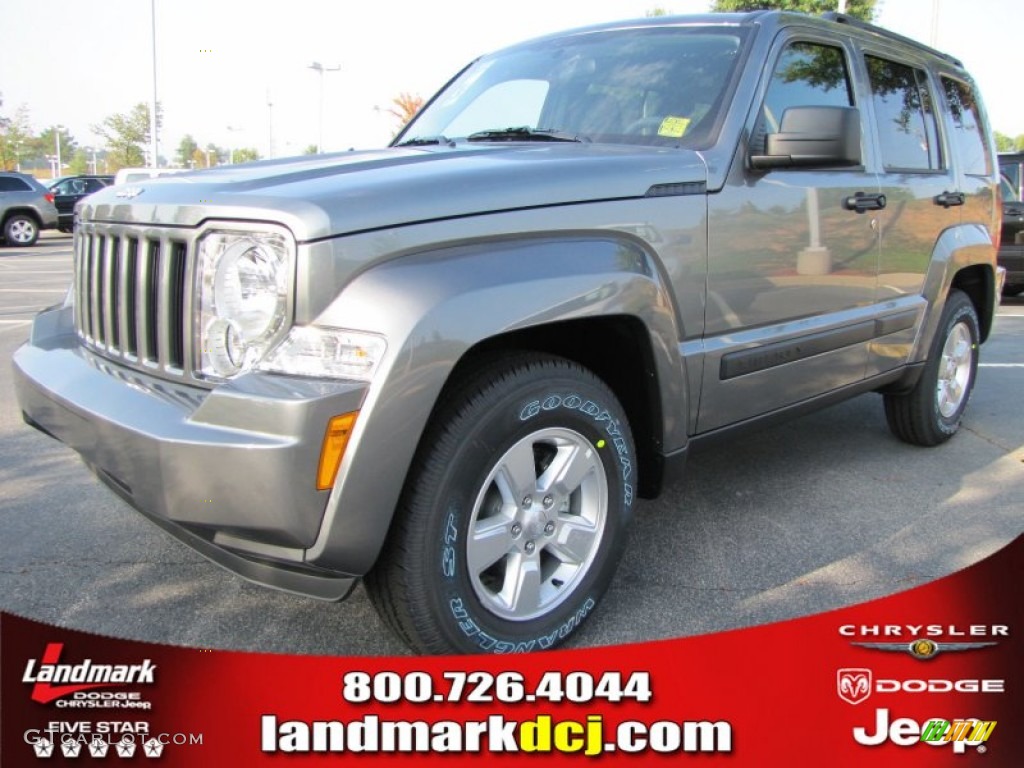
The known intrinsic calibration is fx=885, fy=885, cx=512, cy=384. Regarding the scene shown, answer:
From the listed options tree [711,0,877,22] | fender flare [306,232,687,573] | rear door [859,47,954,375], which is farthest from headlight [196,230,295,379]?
tree [711,0,877,22]

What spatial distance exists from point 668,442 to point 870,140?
1.90 meters

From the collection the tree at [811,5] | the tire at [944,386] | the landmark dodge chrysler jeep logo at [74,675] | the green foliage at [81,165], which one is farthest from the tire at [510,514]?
the green foliage at [81,165]

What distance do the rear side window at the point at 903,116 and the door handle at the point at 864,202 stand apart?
0.30 meters

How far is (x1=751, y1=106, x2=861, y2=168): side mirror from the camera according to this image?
2.96 metres

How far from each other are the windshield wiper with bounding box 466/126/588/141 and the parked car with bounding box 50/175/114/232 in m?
22.2

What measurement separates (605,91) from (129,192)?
178cm

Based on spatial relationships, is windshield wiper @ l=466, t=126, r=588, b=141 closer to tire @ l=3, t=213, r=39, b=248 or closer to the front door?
the front door

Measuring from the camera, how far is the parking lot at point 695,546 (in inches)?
111

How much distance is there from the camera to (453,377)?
7.68 feet

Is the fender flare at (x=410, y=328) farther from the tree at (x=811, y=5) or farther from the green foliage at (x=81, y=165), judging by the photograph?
the green foliage at (x=81, y=165)

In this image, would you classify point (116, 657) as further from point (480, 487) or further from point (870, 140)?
point (870, 140)

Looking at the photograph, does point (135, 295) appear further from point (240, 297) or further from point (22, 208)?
point (22, 208)

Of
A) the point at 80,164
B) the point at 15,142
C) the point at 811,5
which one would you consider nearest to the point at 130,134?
the point at 15,142

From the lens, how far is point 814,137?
2.96m
